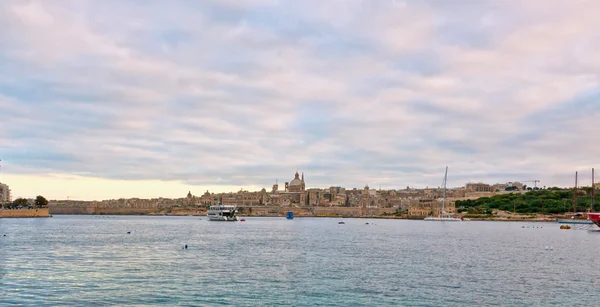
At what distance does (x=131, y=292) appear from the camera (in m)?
30.1

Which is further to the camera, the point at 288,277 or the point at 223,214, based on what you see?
the point at 223,214

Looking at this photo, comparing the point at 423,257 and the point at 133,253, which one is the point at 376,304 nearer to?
the point at 423,257

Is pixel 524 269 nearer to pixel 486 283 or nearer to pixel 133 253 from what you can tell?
pixel 486 283

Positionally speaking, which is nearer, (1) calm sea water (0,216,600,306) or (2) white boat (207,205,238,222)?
(1) calm sea water (0,216,600,306)

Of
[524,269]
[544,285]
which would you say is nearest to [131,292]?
[544,285]

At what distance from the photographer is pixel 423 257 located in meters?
50.9

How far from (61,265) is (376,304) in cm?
2382

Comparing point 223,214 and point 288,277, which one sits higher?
point 223,214

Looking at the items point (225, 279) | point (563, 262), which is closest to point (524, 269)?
point (563, 262)

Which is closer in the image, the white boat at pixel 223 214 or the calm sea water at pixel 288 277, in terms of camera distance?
the calm sea water at pixel 288 277

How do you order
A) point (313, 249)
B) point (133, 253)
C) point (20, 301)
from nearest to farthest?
point (20, 301) → point (133, 253) → point (313, 249)

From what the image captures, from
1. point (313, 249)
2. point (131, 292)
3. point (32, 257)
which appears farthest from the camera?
point (313, 249)

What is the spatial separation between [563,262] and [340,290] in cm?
2602

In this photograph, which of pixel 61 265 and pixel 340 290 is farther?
pixel 61 265
